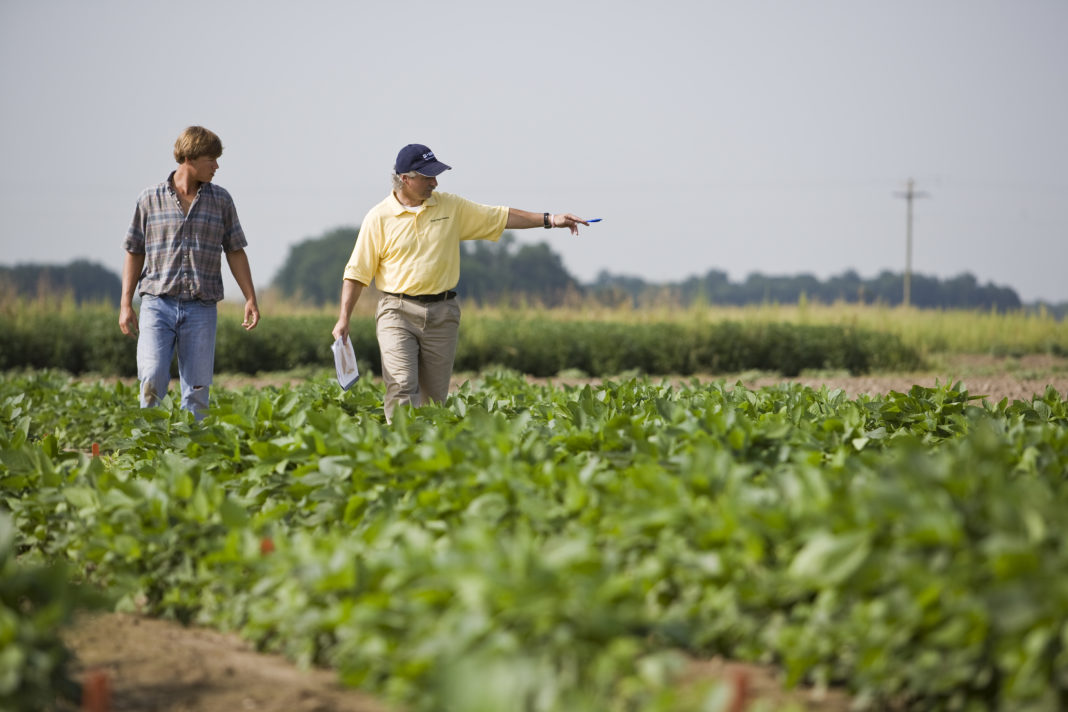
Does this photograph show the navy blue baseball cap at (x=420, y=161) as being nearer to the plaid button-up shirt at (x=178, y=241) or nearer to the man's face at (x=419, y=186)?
the man's face at (x=419, y=186)

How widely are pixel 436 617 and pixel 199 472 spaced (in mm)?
1742

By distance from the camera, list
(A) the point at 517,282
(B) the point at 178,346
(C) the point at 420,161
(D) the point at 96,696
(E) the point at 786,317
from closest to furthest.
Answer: (D) the point at 96,696 < (C) the point at 420,161 < (B) the point at 178,346 < (E) the point at 786,317 < (A) the point at 517,282

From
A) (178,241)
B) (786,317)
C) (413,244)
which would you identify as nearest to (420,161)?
(413,244)

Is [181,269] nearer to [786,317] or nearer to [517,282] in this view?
[786,317]

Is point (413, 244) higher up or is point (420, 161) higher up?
point (420, 161)

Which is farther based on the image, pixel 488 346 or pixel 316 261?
pixel 316 261

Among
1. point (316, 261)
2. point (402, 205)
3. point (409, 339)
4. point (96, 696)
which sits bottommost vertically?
point (96, 696)

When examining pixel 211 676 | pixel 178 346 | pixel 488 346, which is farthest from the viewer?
pixel 488 346

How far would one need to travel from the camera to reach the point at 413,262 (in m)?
5.80

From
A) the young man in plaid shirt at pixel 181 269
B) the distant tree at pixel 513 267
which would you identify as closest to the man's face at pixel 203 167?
the young man in plaid shirt at pixel 181 269

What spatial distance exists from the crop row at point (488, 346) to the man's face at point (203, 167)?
9.48 metres

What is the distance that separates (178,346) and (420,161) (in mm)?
1980

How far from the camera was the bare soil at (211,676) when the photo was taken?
2.69 m

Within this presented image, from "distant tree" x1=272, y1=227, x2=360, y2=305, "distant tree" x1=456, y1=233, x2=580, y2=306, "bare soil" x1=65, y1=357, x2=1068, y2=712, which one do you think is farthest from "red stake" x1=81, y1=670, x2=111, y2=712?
"distant tree" x1=272, y1=227, x2=360, y2=305
